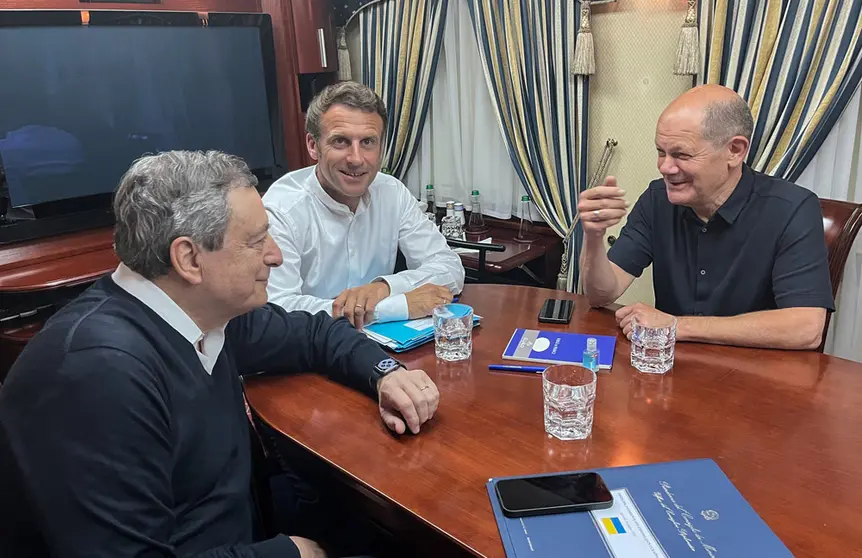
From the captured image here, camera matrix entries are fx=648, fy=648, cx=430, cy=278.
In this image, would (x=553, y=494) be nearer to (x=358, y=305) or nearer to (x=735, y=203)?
(x=358, y=305)

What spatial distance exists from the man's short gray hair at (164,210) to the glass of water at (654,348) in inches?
34.2

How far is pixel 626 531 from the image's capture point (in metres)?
0.90

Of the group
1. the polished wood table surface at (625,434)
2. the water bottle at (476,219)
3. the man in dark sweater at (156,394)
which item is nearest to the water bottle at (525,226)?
the water bottle at (476,219)

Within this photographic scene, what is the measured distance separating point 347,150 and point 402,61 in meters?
1.48

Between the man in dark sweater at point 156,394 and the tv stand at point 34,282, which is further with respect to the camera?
the tv stand at point 34,282

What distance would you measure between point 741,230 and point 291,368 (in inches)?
47.4

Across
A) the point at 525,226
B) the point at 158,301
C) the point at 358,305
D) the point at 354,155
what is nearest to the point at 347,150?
the point at 354,155

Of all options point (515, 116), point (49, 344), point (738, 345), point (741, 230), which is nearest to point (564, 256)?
point (515, 116)

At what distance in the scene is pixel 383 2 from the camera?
329 centimetres

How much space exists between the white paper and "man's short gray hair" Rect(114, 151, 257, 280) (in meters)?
0.75

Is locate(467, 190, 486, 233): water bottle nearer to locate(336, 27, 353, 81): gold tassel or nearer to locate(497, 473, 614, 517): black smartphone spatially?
locate(336, 27, 353, 81): gold tassel

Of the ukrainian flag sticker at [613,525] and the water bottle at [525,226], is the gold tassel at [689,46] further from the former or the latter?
the ukrainian flag sticker at [613,525]

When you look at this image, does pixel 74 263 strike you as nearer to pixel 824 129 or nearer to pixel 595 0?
pixel 595 0

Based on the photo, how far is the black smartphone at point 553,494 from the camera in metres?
0.95
